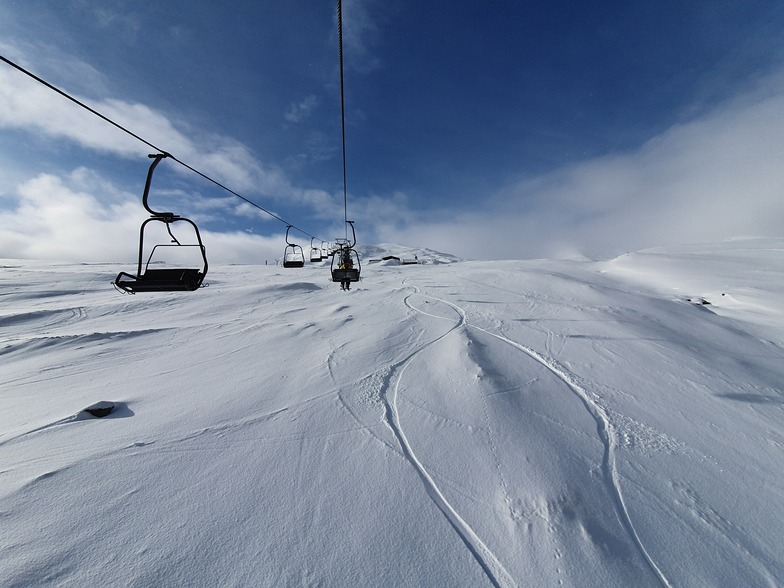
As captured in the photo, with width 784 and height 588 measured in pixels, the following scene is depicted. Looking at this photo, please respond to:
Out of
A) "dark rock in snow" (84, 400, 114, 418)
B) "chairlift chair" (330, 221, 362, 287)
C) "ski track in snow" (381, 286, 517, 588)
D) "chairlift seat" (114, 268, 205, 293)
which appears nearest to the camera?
"ski track in snow" (381, 286, 517, 588)

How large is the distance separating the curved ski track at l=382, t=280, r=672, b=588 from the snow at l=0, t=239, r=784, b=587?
0.07ft

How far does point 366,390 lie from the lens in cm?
497

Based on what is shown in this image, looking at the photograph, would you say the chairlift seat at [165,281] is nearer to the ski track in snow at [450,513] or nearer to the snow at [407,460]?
the snow at [407,460]

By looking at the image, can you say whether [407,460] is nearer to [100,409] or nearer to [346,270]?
[100,409]

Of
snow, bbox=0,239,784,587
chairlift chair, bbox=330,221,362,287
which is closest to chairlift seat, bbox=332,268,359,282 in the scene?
chairlift chair, bbox=330,221,362,287

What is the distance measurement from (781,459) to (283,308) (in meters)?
13.1

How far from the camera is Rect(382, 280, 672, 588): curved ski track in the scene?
7.89 feet

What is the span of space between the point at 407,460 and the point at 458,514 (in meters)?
0.80

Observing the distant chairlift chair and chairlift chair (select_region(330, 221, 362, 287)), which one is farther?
chairlift chair (select_region(330, 221, 362, 287))

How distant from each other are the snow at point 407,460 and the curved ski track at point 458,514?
0.07ft

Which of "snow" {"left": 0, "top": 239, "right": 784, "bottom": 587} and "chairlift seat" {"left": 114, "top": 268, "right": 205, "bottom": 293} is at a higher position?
"chairlift seat" {"left": 114, "top": 268, "right": 205, "bottom": 293}

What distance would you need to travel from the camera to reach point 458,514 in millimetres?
2797

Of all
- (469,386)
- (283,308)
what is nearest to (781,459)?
(469,386)

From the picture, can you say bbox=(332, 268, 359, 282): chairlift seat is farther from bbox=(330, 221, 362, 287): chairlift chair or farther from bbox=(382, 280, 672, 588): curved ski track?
bbox=(382, 280, 672, 588): curved ski track
